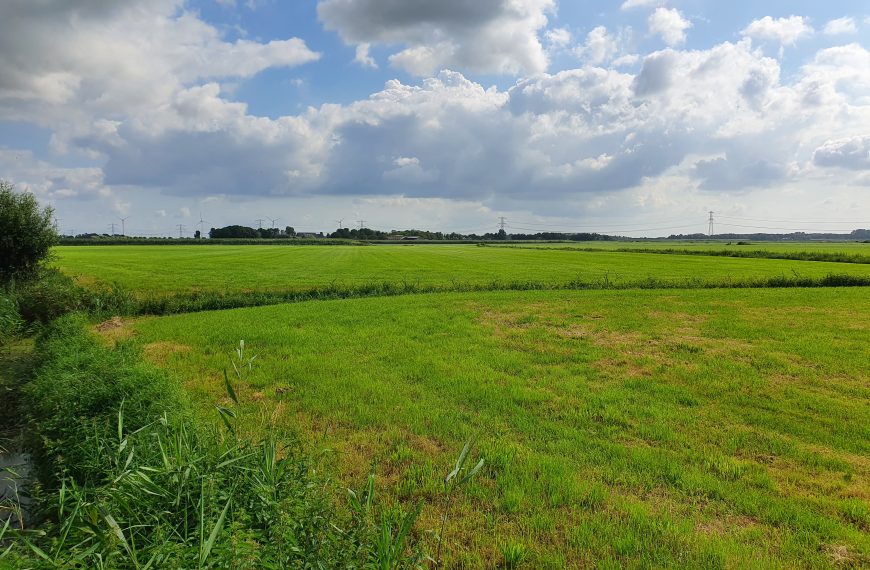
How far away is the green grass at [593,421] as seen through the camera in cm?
509

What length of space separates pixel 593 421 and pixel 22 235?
31.2 m

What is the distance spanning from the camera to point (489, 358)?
42.1 ft

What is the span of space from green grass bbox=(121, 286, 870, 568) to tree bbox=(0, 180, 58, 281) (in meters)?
13.6

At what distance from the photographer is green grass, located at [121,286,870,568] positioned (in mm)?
5094

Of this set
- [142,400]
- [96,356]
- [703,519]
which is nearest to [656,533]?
[703,519]

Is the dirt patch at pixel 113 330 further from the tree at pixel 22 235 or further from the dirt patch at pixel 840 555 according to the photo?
the dirt patch at pixel 840 555

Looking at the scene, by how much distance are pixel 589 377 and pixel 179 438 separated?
8887mm

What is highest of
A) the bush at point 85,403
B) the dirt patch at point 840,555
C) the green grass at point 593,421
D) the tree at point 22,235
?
the tree at point 22,235

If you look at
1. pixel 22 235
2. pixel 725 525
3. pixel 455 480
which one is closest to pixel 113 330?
pixel 22 235

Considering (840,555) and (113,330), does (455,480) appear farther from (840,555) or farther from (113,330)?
(113,330)

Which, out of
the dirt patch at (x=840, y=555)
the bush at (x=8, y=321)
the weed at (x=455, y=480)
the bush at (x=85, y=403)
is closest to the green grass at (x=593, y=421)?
the dirt patch at (x=840, y=555)

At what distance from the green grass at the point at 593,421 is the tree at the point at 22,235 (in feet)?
44.7

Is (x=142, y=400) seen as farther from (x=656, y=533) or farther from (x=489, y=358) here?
(x=489, y=358)

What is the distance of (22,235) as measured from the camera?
2544 cm
